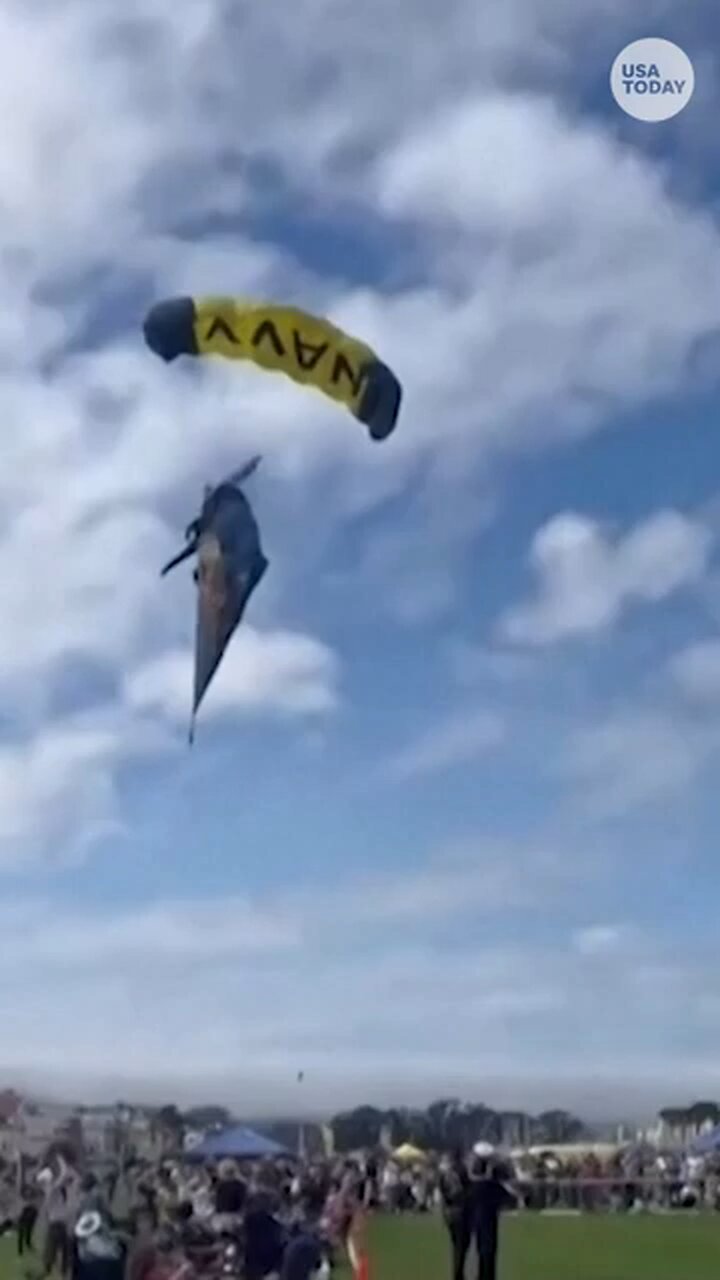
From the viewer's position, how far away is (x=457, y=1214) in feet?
44.9

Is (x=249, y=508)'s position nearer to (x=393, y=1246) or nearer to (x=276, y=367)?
(x=276, y=367)

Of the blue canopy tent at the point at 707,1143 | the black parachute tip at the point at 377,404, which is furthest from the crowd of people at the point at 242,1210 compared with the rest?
the black parachute tip at the point at 377,404

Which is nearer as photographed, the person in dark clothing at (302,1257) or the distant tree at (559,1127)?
the person in dark clothing at (302,1257)

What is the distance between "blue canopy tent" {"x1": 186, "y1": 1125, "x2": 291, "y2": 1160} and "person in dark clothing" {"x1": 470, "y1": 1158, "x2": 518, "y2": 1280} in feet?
3.69

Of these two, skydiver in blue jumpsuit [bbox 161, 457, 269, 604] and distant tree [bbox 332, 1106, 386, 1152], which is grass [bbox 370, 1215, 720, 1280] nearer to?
distant tree [bbox 332, 1106, 386, 1152]

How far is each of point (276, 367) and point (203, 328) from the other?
0.45 m

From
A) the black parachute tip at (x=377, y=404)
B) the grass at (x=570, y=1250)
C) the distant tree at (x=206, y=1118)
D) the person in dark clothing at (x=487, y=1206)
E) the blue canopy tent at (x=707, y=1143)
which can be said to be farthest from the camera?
the blue canopy tent at (x=707, y=1143)

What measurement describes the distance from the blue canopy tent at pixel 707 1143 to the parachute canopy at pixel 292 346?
5.83 metres

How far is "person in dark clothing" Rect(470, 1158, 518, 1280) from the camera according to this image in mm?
13461

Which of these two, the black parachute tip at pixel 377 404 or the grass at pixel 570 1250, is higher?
the black parachute tip at pixel 377 404

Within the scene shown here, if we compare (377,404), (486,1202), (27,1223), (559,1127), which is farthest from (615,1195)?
(377,404)

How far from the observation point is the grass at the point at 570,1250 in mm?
13344

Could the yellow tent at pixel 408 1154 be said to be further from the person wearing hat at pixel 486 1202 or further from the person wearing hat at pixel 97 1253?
the person wearing hat at pixel 97 1253

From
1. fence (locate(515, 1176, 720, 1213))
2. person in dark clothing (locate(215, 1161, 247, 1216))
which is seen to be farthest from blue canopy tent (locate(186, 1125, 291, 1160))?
fence (locate(515, 1176, 720, 1213))
